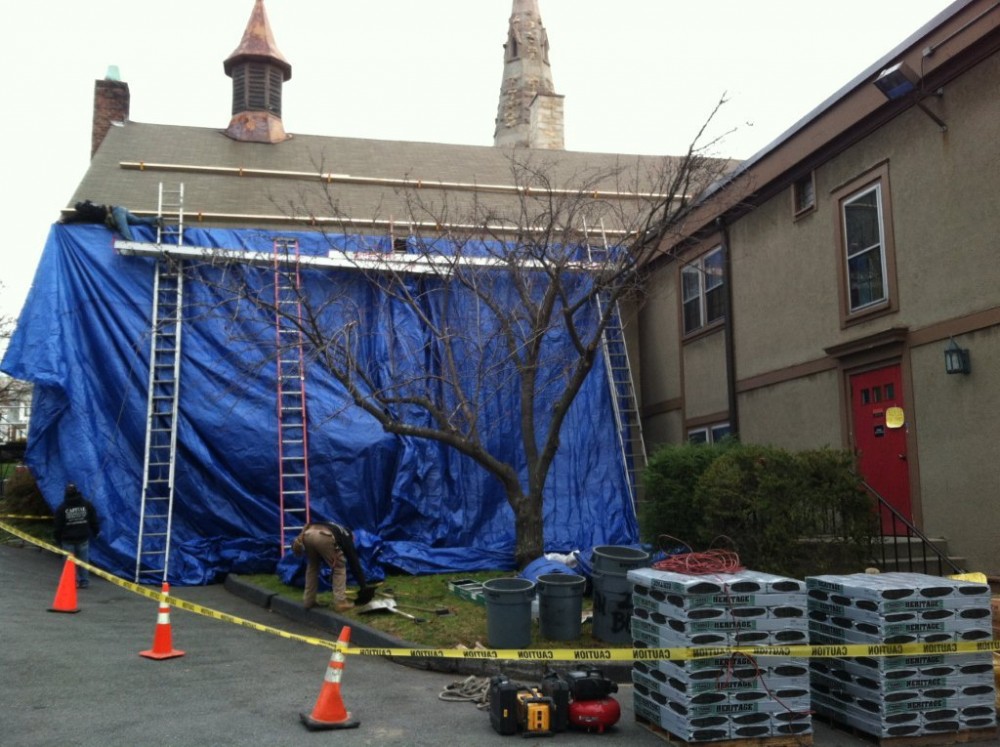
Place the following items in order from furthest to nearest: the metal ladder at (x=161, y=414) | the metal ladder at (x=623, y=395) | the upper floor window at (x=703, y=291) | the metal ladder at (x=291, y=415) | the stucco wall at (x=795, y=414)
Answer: the metal ladder at (x=623, y=395) → the upper floor window at (x=703, y=291) → the metal ladder at (x=291, y=415) → the metal ladder at (x=161, y=414) → the stucco wall at (x=795, y=414)

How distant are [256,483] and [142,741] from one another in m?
9.04

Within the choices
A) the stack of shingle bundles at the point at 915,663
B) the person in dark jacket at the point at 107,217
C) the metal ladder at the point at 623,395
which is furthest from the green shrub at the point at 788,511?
the person in dark jacket at the point at 107,217

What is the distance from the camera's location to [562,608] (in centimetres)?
894

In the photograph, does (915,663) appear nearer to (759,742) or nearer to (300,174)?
(759,742)

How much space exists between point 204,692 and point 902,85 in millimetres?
9576

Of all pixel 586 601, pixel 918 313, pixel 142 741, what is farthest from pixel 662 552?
pixel 142 741

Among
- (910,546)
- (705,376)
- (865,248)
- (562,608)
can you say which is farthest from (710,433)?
(562,608)

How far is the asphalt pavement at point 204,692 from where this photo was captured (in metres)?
6.18

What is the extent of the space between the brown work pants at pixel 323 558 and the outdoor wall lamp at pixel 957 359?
7058mm

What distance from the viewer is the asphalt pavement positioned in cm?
618

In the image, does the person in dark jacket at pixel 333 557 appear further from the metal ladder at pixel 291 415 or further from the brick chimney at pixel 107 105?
the brick chimney at pixel 107 105

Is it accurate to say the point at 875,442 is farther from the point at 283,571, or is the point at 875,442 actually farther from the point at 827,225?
the point at 283,571

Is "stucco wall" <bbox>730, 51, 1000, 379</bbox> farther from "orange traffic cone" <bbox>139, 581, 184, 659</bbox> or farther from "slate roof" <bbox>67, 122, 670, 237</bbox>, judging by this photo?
"orange traffic cone" <bbox>139, 581, 184, 659</bbox>

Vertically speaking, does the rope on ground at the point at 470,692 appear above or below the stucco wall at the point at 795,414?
below
